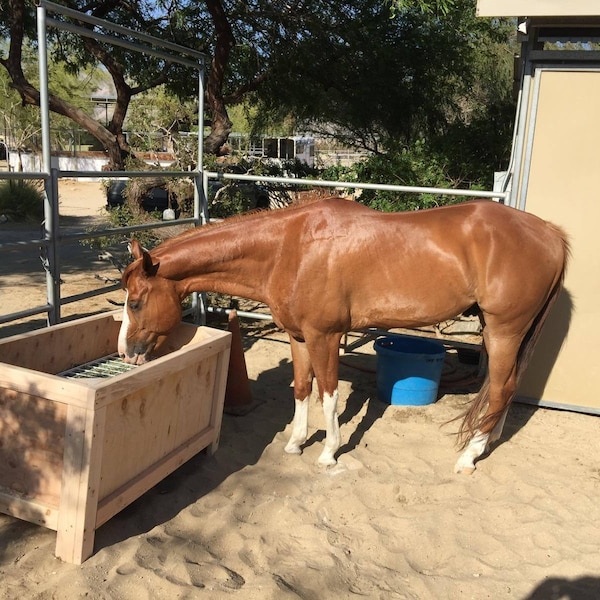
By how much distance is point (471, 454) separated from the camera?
3389 mm

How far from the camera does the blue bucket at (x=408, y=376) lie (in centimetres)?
416

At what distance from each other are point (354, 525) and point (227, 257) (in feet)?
5.17

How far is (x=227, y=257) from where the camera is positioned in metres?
3.29

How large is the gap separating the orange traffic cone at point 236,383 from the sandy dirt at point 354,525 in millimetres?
98

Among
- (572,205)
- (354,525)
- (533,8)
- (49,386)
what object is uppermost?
(533,8)

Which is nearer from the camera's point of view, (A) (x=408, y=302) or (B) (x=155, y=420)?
(B) (x=155, y=420)

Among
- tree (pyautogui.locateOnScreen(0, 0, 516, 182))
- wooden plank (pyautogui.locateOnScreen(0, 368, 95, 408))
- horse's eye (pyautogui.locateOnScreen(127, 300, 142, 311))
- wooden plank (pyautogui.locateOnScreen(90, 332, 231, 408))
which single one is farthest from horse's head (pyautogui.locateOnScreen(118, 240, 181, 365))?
tree (pyautogui.locateOnScreen(0, 0, 516, 182))

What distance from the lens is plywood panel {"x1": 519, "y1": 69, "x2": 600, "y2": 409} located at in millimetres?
3898

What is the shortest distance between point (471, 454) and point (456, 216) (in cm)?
140

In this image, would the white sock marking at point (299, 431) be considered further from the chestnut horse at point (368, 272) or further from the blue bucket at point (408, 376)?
the blue bucket at point (408, 376)

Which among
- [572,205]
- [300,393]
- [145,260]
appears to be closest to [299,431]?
[300,393]

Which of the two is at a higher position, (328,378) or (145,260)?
(145,260)

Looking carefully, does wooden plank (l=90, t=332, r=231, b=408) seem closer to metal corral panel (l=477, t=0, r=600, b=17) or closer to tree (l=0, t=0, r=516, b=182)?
metal corral panel (l=477, t=0, r=600, b=17)

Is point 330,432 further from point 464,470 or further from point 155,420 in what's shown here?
point 155,420
